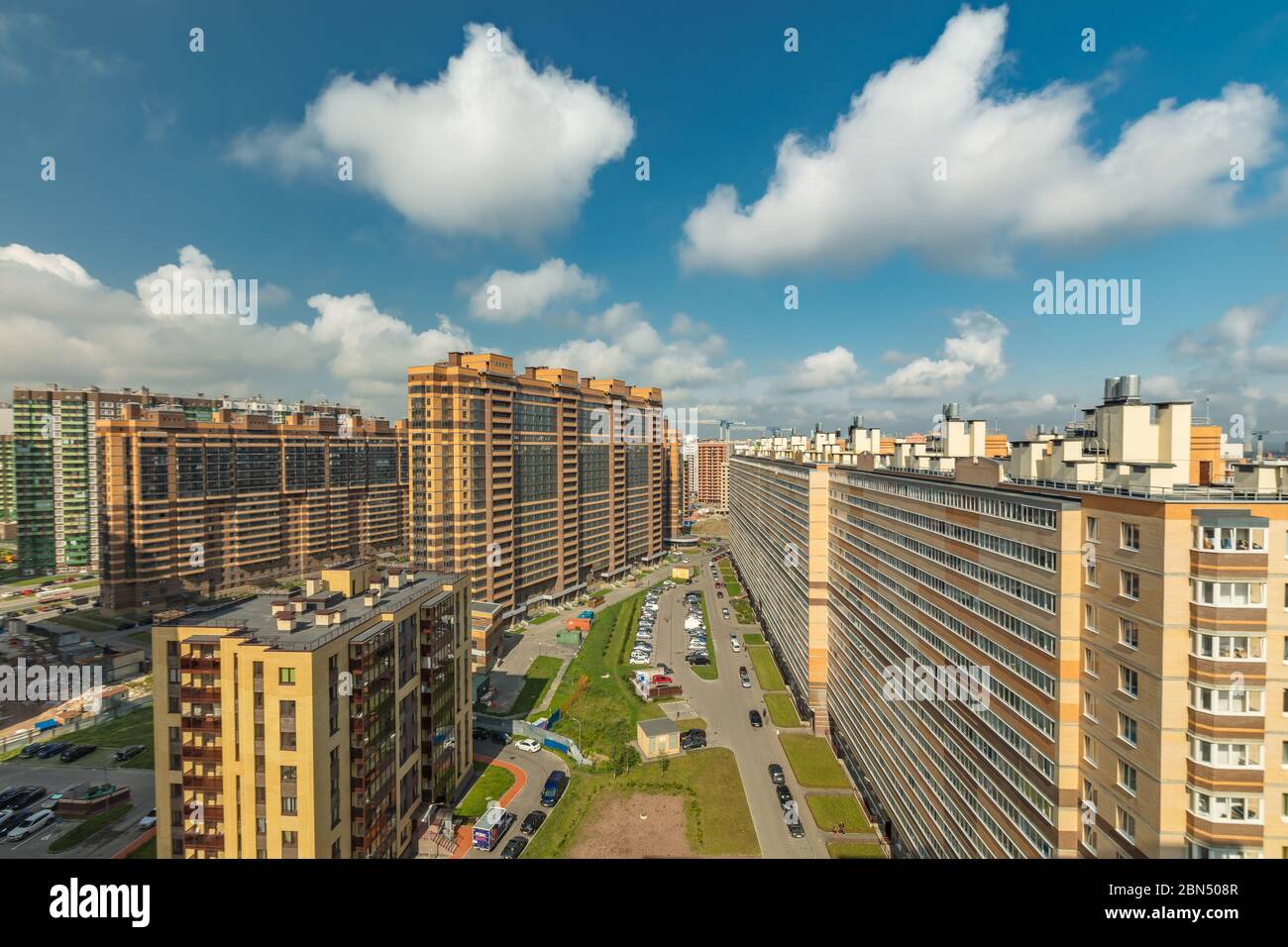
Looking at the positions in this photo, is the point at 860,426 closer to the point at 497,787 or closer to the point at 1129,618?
the point at 1129,618

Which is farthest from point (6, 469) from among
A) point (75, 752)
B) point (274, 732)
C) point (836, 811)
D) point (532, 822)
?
point (836, 811)

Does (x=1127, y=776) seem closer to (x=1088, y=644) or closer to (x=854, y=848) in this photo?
(x=1088, y=644)

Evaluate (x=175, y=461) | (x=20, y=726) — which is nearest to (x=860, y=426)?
(x=20, y=726)

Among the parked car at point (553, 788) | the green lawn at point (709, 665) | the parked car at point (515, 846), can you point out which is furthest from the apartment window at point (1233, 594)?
the green lawn at point (709, 665)

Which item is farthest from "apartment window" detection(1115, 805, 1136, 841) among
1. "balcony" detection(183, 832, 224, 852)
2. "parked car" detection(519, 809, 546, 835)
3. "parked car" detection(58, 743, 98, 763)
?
"parked car" detection(58, 743, 98, 763)

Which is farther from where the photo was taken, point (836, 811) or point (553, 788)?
point (553, 788)
